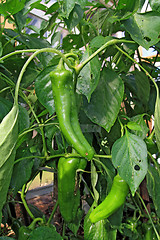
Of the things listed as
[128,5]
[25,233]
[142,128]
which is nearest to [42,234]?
[25,233]

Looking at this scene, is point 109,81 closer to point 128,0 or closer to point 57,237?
point 128,0

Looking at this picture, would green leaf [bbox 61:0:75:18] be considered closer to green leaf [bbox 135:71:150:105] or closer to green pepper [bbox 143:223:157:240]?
green leaf [bbox 135:71:150:105]

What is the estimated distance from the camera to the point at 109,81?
2.10ft

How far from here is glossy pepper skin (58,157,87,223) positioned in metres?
0.65

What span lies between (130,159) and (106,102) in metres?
0.15

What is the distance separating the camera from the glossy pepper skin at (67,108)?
1.48ft

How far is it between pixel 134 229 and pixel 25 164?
58 centimetres

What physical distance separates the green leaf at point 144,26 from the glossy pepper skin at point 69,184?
1.10 feet

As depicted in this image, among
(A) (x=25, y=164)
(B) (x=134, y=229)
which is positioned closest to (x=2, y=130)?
(A) (x=25, y=164)

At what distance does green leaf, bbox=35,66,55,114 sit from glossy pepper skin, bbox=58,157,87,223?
167 millimetres

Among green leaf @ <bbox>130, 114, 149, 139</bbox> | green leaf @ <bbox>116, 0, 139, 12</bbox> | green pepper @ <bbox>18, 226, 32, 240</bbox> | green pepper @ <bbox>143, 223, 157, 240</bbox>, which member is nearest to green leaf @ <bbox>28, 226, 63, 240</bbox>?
green pepper @ <bbox>18, 226, 32, 240</bbox>

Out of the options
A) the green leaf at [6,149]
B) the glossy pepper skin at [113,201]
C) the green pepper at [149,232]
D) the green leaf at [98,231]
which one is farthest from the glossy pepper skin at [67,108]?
the green pepper at [149,232]

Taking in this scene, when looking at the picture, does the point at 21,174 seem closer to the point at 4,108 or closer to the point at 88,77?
the point at 4,108

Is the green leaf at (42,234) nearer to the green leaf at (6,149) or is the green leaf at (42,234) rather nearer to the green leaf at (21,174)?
the green leaf at (21,174)
